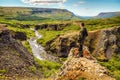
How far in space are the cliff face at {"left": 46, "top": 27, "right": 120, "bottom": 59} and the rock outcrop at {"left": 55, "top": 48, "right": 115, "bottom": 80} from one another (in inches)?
4092

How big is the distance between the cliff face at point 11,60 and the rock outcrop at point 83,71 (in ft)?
49.1

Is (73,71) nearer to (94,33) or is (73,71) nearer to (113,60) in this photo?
(113,60)

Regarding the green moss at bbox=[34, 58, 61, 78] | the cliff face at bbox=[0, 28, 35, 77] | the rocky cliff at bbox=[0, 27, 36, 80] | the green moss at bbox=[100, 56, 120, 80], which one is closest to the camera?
the rocky cliff at bbox=[0, 27, 36, 80]

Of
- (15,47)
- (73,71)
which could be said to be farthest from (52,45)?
(73,71)

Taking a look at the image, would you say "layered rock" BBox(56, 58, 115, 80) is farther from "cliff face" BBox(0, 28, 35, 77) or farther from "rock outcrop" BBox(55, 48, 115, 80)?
"cliff face" BBox(0, 28, 35, 77)

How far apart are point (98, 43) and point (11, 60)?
9609cm

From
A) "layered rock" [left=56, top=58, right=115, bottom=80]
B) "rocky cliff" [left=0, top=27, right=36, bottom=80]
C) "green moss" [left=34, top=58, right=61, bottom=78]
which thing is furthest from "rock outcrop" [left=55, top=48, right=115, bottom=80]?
"green moss" [left=34, top=58, right=61, bottom=78]

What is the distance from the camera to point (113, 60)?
123 meters

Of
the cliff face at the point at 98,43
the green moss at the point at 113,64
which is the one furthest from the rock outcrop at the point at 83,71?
the cliff face at the point at 98,43

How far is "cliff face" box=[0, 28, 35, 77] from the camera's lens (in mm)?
39031

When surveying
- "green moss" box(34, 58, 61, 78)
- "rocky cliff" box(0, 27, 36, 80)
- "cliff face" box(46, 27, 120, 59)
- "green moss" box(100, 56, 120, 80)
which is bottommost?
"green moss" box(100, 56, 120, 80)

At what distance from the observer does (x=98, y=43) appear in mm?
135500

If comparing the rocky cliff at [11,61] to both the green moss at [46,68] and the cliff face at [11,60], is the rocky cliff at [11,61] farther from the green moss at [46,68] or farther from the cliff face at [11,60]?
the green moss at [46,68]

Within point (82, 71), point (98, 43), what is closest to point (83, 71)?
point (82, 71)
